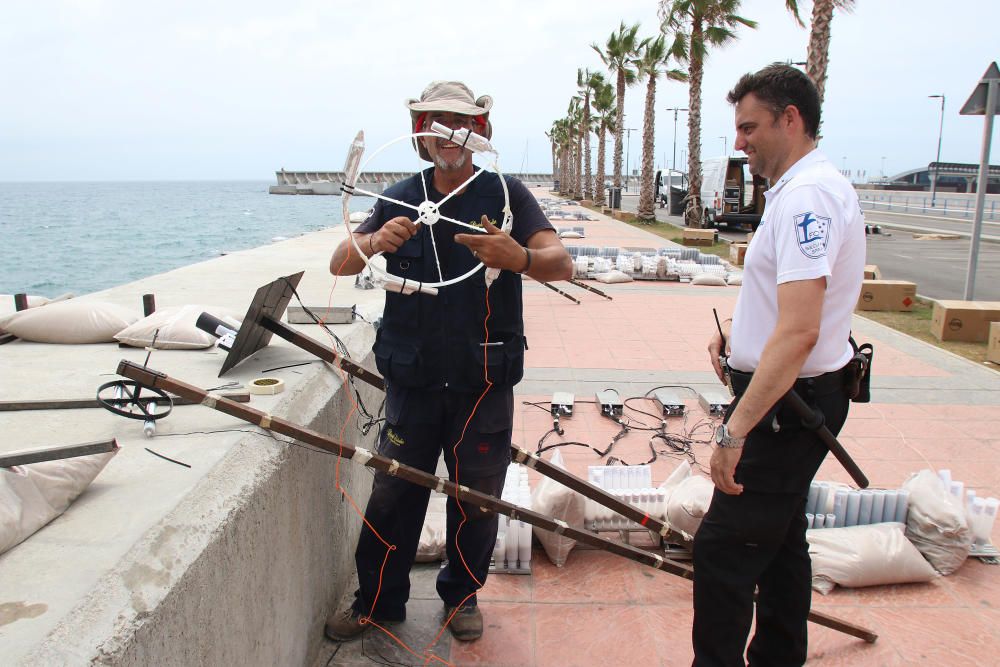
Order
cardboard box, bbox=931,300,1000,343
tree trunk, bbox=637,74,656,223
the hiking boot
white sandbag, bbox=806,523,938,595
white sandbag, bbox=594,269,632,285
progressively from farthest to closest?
tree trunk, bbox=637,74,656,223 → white sandbag, bbox=594,269,632,285 → cardboard box, bbox=931,300,1000,343 → white sandbag, bbox=806,523,938,595 → the hiking boot

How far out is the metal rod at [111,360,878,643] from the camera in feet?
7.63

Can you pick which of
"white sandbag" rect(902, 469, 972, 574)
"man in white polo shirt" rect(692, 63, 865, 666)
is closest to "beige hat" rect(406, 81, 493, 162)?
"man in white polo shirt" rect(692, 63, 865, 666)

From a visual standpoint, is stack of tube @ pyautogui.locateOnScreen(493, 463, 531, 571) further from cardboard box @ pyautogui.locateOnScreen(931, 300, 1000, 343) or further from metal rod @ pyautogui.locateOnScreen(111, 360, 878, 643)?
cardboard box @ pyautogui.locateOnScreen(931, 300, 1000, 343)

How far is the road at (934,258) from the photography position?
1480 centimetres

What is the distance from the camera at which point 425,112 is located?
275 centimetres

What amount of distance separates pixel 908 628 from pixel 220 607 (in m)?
2.99

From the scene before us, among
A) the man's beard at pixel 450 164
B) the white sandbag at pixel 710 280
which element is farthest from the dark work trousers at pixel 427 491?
the white sandbag at pixel 710 280

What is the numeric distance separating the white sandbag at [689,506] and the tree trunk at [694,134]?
24965 millimetres

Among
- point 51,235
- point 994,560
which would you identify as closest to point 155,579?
point 994,560

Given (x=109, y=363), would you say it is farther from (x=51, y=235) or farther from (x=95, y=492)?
(x=51, y=235)

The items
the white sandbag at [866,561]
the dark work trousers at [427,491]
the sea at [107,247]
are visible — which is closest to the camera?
the dark work trousers at [427,491]

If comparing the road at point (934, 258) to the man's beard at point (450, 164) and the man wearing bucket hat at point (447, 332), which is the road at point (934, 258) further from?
the man's beard at point (450, 164)

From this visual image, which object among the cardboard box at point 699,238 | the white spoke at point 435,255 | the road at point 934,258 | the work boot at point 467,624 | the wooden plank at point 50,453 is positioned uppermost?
the white spoke at point 435,255

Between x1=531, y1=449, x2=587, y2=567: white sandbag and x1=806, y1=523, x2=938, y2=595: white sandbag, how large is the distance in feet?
3.91
